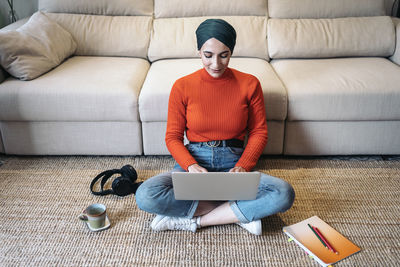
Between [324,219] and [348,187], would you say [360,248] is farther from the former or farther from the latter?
[348,187]

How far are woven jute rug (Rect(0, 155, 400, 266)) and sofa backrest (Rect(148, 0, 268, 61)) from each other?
2.41 feet

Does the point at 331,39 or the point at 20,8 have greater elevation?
the point at 20,8

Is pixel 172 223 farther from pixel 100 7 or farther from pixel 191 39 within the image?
pixel 100 7

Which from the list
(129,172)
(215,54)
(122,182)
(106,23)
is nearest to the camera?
(215,54)

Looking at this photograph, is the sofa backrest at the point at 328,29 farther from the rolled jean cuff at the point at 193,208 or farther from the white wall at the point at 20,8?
the white wall at the point at 20,8

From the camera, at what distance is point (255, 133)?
5.74ft

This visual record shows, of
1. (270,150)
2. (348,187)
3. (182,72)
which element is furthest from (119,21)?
(348,187)

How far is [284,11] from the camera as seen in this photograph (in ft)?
8.46

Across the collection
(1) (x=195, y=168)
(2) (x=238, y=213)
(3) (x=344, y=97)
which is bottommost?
(2) (x=238, y=213)

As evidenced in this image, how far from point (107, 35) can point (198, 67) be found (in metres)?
0.68

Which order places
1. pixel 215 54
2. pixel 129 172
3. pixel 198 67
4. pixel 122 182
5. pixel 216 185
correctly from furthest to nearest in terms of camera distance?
pixel 198 67 → pixel 129 172 → pixel 122 182 → pixel 215 54 → pixel 216 185

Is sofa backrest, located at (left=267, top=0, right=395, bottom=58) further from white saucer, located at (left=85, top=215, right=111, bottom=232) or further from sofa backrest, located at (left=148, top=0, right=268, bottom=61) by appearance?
white saucer, located at (left=85, top=215, right=111, bottom=232)

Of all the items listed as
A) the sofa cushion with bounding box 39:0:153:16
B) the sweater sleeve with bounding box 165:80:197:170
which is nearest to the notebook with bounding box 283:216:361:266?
the sweater sleeve with bounding box 165:80:197:170

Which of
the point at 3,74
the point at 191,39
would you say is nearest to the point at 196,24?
the point at 191,39
